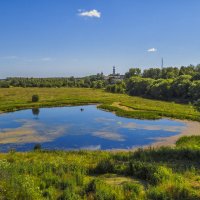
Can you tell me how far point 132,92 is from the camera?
4614 inches

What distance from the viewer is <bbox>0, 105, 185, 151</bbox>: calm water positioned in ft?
114

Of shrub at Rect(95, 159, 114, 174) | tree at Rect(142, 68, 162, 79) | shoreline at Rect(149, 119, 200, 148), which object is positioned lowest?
shoreline at Rect(149, 119, 200, 148)

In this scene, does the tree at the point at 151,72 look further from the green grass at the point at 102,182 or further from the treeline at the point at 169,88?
the green grass at the point at 102,182

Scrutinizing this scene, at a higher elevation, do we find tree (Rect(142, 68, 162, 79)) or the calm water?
tree (Rect(142, 68, 162, 79))

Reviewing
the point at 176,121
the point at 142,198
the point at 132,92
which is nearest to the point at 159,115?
the point at 176,121

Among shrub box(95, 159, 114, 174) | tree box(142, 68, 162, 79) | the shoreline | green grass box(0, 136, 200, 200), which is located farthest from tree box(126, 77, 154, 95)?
shrub box(95, 159, 114, 174)

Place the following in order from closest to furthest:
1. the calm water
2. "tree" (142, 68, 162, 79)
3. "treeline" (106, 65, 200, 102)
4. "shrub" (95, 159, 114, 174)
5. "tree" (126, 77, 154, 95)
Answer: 1. "shrub" (95, 159, 114, 174)
2. the calm water
3. "treeline" (106, 65, 200, 102)
4. "tree" (126, 77, 154, 95)
5. "tree" (142, 68, 162, 79)

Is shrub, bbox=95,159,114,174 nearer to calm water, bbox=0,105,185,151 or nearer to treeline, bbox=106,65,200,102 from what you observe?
calm water, bbox=0,105,185,151

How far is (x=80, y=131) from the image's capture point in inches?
1676

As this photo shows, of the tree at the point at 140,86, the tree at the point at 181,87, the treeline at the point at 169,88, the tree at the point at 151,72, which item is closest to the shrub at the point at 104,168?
the treeline at the point at 169,88

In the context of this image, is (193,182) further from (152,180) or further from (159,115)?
(159,115)

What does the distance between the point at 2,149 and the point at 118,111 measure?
32852 millimetres

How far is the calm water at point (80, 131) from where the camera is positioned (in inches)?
1369

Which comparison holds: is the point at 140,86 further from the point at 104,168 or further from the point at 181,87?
the point at 104,168
